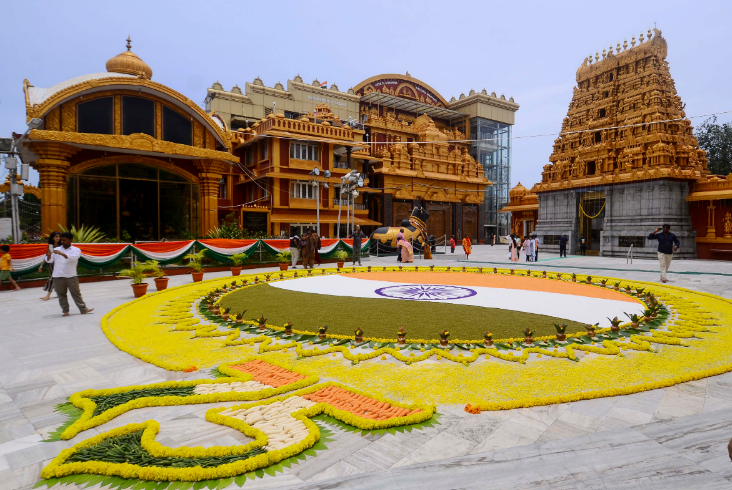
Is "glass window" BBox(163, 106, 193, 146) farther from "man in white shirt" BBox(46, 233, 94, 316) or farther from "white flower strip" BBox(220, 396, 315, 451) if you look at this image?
"white flower strip" BBox(220, 396, 315, 451)

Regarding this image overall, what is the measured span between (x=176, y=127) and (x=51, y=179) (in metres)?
5.45

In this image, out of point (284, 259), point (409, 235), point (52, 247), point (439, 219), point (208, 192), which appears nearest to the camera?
point (52, 247)

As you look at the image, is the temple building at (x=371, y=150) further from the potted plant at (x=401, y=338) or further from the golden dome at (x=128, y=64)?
the potted plant at (x=401, y=338)

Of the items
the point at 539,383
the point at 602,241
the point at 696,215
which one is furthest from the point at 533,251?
the point at 539,383

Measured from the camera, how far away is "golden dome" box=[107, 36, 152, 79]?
65.0 ft

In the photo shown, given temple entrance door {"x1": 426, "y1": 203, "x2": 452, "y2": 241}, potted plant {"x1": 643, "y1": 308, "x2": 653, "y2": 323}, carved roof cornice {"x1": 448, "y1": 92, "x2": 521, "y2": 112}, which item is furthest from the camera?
carved roof cornice {"x1": 448, "y1": 92, "x2": 521, "y2": 112}

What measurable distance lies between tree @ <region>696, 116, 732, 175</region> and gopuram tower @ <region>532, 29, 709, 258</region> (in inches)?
651

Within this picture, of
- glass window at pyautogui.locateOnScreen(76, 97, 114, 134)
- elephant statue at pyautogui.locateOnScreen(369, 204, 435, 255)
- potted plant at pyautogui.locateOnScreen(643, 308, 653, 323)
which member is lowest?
potted plant at pyautogui.locateOnScreen(643, 308, 653, 323)

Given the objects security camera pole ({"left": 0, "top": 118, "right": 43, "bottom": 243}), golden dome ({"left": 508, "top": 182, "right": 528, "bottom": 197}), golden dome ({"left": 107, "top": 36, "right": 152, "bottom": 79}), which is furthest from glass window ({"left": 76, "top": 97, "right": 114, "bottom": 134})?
golden dome ({"left": 508, "top": 182, "right": 528, "bottom": 197})

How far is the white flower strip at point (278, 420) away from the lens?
2.82m

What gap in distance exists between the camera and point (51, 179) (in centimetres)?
1577

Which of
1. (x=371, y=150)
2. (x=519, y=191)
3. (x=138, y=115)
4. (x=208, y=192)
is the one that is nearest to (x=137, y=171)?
(x=138, y=115)

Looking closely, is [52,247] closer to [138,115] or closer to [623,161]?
[138,115]

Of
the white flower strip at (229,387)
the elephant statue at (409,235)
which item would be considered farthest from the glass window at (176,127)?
the white flower strip at (229,387)
